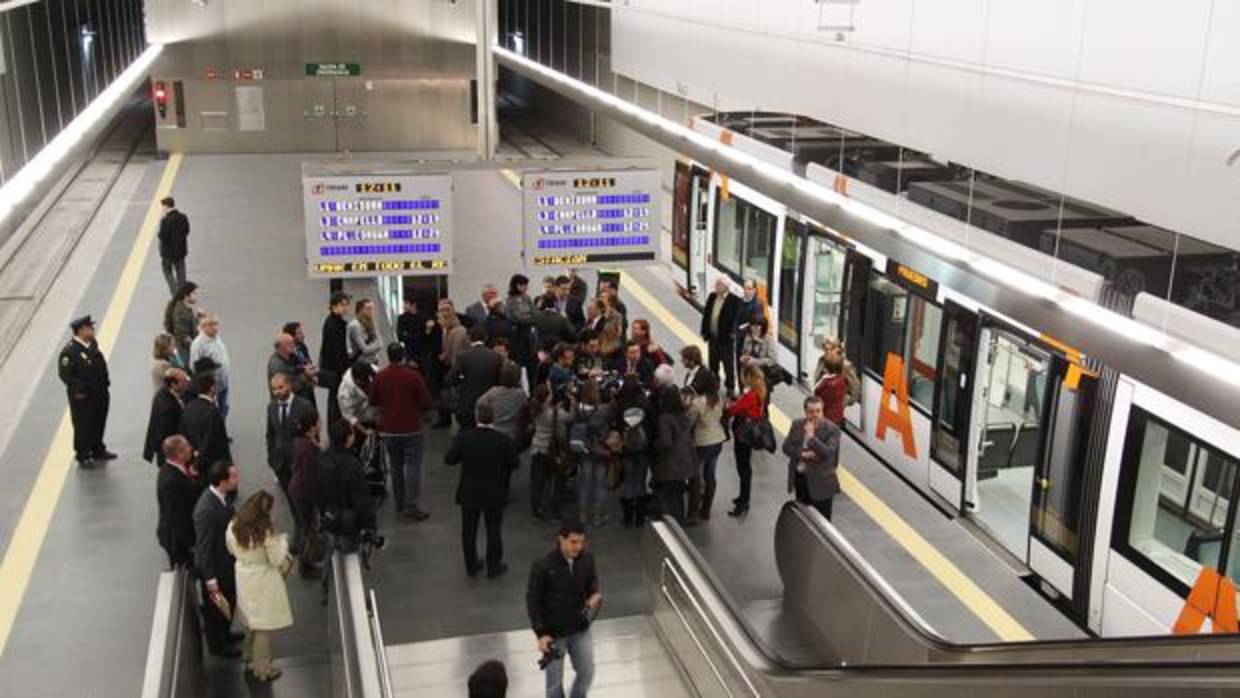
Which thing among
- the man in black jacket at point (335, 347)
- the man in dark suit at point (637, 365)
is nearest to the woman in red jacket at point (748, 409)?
the man in dark suit at point (637, 365)

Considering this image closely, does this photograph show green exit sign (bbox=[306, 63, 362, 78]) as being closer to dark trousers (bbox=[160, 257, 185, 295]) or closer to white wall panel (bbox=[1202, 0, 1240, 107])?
dark trousers (bbox=[160, 257, 185, 295])

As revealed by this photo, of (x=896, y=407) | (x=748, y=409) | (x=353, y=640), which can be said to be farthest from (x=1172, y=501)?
(x=353, y=640)

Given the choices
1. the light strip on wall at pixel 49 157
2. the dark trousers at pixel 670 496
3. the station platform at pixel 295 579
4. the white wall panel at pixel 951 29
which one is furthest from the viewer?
the white wall panel at pixel 951 29

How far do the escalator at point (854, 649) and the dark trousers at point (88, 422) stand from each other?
211 inches

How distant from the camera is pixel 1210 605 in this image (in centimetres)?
730

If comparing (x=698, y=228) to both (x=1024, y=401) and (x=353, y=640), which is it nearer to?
(x=1024, y=401)

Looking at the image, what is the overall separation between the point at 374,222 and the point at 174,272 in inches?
220

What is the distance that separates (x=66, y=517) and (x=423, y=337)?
12.1 feet

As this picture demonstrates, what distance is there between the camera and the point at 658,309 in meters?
17.9

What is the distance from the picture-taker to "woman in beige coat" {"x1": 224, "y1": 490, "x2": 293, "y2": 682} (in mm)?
7477

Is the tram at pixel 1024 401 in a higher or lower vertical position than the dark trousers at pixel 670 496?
higher

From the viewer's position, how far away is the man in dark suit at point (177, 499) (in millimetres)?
8242

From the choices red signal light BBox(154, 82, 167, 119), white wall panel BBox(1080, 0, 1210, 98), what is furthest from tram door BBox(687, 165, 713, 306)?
red signal light BBox(154, 82, 167, 119)

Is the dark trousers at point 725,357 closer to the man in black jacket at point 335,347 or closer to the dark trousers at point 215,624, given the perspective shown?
the man in black jacket at point 335,347
